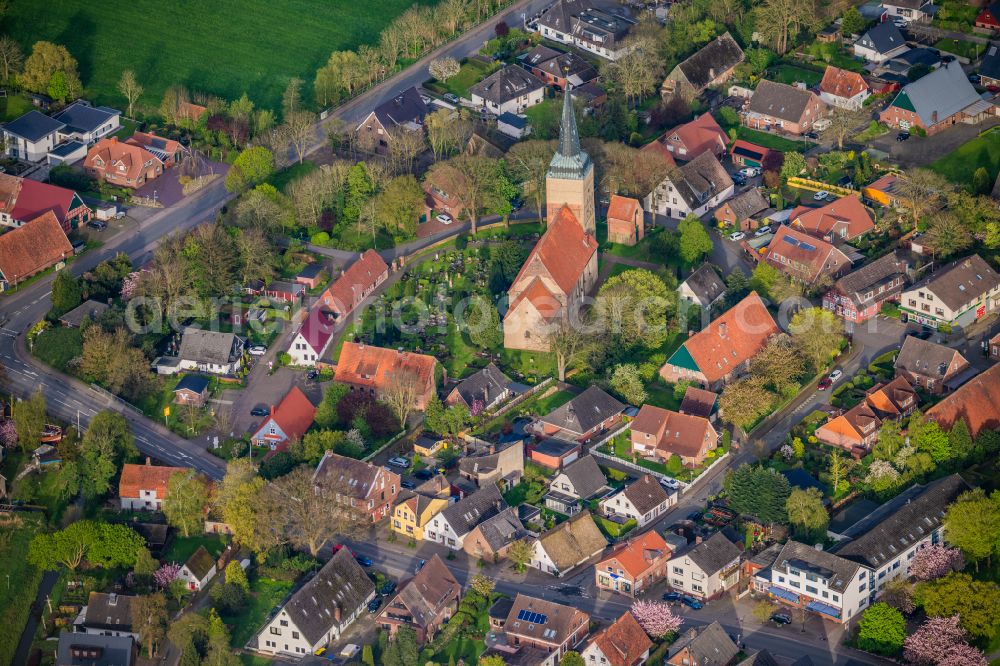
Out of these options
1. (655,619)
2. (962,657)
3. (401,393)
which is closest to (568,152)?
(401,393)

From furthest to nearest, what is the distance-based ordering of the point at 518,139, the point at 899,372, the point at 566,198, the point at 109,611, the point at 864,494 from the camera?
the point at 518,139 → the point at 566,198 → the point at 899,372 → the point at 864,494 → the point at 109,611

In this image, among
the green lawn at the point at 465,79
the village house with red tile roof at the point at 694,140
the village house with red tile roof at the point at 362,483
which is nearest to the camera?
the village house with red tile roof at the point at 362,483

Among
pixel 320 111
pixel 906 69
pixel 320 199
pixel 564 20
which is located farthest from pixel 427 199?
pixel 906 69

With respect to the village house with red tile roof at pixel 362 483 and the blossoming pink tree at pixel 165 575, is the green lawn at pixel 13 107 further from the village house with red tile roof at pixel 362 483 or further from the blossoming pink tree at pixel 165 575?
the blossoming pink tree at pixel 165 575

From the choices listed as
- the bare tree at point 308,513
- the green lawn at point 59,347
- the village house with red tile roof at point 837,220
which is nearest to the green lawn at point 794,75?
the village house with red tile roof at point 837,220

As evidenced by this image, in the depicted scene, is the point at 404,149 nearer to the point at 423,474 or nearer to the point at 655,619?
the point at 423,474

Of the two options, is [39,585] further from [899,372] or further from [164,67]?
[164,67]
